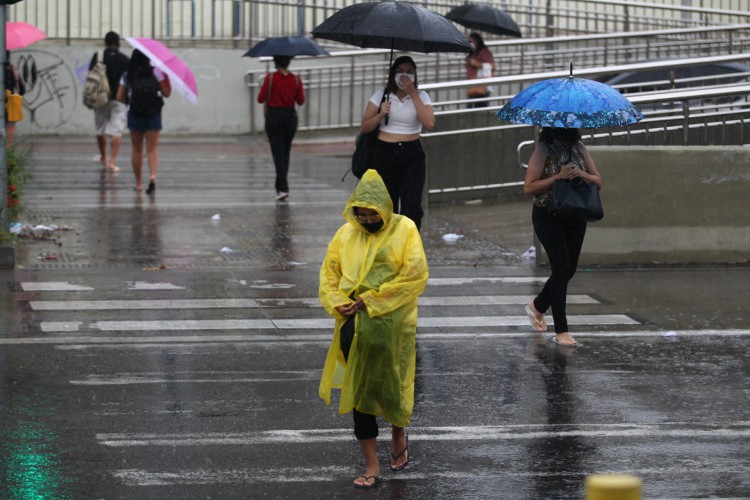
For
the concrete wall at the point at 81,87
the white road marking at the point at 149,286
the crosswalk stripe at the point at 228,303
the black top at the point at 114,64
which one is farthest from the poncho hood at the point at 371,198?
the concrete wall at the point at 81,87

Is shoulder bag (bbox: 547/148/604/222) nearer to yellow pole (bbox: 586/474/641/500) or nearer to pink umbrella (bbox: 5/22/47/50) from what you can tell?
yellow pole (bbox: 586/474/641/500)

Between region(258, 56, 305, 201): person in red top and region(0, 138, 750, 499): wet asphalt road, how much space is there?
1.98 m

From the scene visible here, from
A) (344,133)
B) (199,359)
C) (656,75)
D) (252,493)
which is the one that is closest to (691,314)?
(199,359)

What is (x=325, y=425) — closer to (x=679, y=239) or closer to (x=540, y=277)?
(x=540, y=277)

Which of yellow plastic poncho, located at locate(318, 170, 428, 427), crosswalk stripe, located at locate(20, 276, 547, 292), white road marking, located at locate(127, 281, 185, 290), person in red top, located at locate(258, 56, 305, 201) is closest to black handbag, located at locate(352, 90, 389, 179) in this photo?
crosswalk stripe, located at locate(20, 276, 547, 292)

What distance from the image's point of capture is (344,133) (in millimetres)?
24641

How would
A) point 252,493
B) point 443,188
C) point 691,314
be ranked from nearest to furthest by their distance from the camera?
1. point 252,493
2. point 691,314
3. point 443,188

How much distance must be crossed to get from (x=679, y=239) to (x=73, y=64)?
15259 millimetres

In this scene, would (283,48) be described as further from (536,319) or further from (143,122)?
(536,319)

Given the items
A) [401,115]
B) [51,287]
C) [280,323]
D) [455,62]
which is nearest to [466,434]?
[280,323]

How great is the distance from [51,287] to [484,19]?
456 inches

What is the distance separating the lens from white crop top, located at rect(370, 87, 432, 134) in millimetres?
9516

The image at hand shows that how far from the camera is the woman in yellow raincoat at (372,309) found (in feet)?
19.0

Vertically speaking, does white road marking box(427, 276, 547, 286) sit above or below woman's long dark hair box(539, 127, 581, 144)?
below
